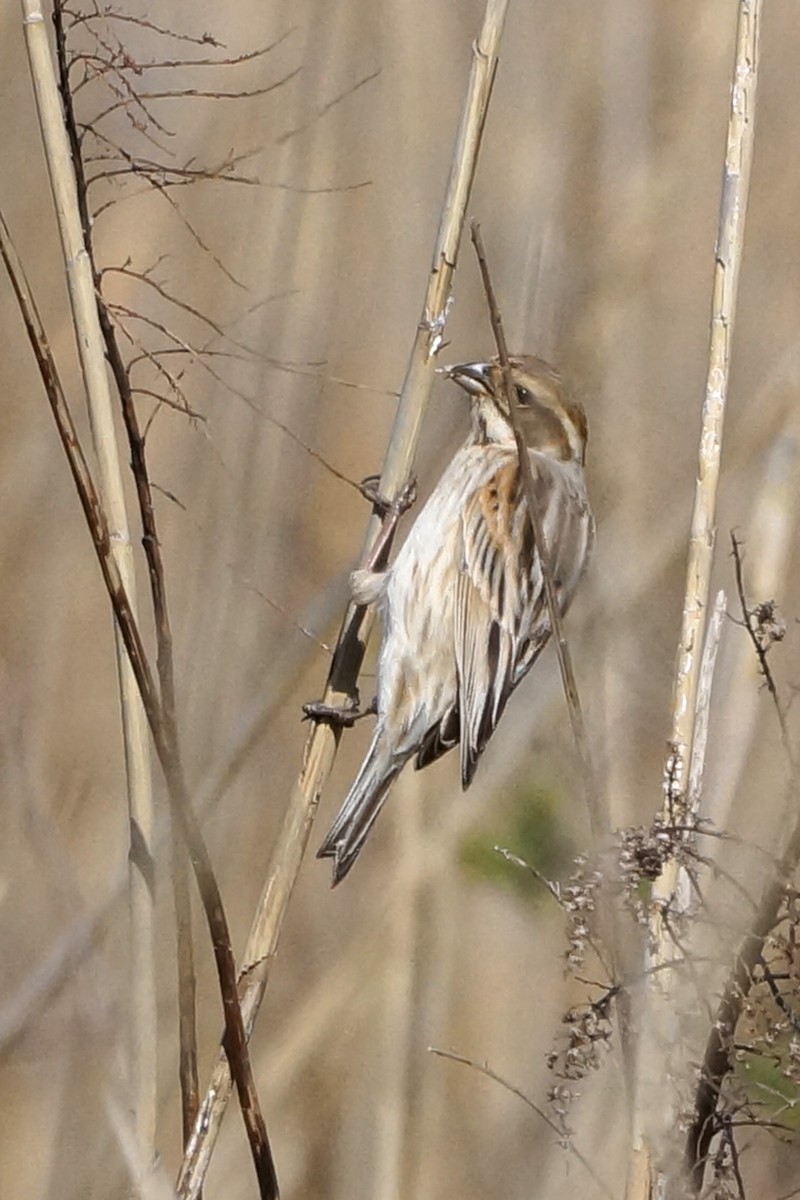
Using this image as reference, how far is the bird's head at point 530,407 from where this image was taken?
6.38ft

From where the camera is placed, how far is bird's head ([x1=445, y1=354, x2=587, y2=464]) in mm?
1943

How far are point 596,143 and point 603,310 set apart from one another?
0.27m

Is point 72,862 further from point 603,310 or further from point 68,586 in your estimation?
point 603,310

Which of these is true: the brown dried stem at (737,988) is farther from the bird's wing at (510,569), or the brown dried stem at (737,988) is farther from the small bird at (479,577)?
the bird's wing at (510,569)

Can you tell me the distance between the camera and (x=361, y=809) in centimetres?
174

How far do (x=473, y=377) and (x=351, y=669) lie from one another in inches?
22.0

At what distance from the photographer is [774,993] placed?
1.02 metres

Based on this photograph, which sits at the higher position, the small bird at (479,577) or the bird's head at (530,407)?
the bird's head at (530,407)

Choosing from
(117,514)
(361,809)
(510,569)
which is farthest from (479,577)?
(117,514)

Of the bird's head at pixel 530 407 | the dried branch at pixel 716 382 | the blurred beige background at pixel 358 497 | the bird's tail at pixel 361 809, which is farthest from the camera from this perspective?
the blurred beige background at pixel 358 497

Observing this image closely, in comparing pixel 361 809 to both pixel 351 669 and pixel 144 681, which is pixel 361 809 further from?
pixel 144 681

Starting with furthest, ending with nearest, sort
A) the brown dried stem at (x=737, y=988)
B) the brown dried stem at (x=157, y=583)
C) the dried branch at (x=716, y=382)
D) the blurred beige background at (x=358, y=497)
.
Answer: the blurred beige background at (x=358, y=497) → the dried branch at (x=716, y=382) → the brown dried stem at (x=157, y=583) → the brown dried stem at (x=737, y=988)

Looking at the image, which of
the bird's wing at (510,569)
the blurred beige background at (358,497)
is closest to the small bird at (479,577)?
the bird's wing at (510,569)

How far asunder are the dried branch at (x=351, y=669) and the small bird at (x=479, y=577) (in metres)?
0.33
